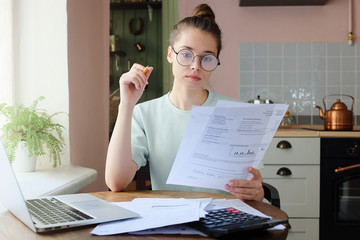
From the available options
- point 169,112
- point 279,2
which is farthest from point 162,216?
point 279,2

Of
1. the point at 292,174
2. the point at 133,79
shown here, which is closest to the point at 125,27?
the point at 292,174

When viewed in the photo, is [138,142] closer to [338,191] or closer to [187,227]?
[187,227]

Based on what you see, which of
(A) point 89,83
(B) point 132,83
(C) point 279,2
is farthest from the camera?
(C) point 279,2

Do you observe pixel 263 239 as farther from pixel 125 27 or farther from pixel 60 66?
pixel 125 27

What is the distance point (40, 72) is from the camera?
2076 mm

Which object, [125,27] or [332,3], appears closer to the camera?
[332,3]

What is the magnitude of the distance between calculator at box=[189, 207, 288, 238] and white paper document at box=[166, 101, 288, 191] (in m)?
0.18

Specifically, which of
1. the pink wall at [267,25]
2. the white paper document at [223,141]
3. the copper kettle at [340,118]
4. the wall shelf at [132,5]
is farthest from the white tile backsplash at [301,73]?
the white paper document at [223,141]

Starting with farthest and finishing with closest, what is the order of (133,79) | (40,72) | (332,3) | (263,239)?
1. (332,3)
2. (40,72)
3. (133,79)
4. (263,239)

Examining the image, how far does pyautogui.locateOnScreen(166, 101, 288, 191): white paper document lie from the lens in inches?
37.3

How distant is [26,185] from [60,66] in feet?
2.35

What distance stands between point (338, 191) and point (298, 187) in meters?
0.27

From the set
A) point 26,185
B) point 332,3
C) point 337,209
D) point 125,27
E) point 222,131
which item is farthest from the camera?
point 125,27

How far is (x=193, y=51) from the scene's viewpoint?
1472mm
